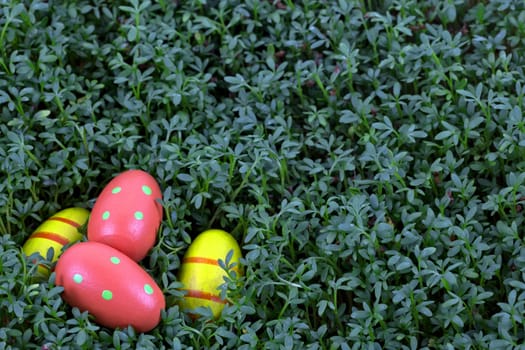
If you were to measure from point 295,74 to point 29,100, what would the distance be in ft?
2.41

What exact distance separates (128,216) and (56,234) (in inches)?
8.5

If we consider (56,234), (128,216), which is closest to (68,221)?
(56,234)

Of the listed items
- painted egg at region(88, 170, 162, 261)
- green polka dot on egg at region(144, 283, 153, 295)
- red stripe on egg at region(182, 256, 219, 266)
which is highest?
painted egg at region(88, 170, 162, 261)

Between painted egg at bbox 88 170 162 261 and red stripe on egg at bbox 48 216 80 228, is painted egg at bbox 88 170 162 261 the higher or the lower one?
the higher one

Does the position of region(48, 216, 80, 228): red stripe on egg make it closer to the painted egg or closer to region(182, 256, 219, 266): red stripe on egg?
the painted egg

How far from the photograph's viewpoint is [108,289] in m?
2.08

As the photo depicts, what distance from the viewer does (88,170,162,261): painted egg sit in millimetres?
2193

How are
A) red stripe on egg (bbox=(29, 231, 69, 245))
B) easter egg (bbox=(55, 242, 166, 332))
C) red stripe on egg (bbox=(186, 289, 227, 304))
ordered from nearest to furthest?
easter egg (bbox=(55, 242, 166, 332)) < red stripe on egg (bbox=(186, 289, 227, 304)) < red stripe on egg (bbox=(29, 231, 69, 245))

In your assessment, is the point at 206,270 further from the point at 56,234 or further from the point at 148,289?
the point at 56,234

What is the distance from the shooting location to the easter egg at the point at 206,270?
7.18 ft

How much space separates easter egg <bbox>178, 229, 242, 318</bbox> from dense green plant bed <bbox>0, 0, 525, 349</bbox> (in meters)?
0.04

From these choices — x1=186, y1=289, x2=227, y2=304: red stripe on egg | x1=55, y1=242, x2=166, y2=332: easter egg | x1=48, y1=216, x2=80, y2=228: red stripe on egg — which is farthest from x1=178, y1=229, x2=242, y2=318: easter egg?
x1=48, y1=216, x2=80, y2=228: red stripe on egg

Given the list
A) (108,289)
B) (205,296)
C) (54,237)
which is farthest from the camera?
(54,237)

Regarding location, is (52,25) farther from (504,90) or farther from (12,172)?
(504,90)
